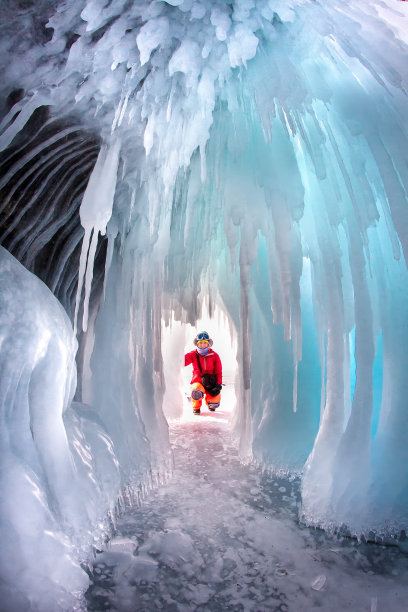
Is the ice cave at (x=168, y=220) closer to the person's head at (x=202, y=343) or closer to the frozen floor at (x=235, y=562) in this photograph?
the frozen floor at (x=235, y=562)

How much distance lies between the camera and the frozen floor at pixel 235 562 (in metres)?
2.13

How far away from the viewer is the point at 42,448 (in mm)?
2484

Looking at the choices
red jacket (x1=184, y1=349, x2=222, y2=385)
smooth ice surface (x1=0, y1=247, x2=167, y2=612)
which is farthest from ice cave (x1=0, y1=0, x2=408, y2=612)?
red jacket (x1=184, y1=349, x2=222, y2=385)

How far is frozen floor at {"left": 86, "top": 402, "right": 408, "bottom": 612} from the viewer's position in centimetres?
213

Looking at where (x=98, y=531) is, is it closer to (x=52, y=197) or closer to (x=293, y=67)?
(x=52, y=197)

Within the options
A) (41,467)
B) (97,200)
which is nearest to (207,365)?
(97,200)

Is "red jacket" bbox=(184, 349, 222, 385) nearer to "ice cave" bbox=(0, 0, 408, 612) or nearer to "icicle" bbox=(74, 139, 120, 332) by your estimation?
"ice cave" bbox=(0, 0, 408, 612)

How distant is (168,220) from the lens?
4.26 metres

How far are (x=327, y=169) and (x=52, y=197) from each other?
2205mm

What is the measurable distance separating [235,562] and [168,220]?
9.91 ft

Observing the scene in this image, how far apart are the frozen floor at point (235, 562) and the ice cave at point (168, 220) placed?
47 millimetres

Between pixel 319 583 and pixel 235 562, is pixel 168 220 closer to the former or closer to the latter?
pixel 235 562

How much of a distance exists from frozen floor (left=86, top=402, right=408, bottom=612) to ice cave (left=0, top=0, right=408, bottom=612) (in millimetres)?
47

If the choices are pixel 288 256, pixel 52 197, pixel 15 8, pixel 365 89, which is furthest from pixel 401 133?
pixel 52 197
